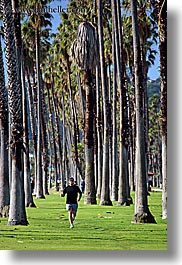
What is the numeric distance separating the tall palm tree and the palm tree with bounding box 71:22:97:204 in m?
2.44

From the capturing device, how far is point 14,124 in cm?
1134

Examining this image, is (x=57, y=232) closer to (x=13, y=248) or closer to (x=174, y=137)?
(x=13, y=248)

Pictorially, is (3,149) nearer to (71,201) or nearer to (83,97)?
(71,201)

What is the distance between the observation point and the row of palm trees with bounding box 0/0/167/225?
37.3 feet

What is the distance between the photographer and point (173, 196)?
9898mm

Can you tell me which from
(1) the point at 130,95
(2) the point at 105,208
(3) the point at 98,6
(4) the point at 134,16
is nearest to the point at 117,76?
(1) the point at 130,95

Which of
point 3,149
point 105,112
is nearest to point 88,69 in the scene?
point 105,112

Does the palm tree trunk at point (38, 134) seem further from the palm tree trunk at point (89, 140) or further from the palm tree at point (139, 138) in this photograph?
the palm tree at point (139, 138)

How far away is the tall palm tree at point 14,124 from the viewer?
11.3 metres

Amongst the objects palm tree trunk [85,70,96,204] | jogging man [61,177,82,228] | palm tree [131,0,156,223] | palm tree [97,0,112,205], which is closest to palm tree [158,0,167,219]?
palm tree [131,0,156,223]

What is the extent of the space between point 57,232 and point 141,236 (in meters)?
1.28

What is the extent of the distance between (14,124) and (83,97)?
20.8 feet

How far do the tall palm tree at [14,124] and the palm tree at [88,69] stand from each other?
2438 millimetres

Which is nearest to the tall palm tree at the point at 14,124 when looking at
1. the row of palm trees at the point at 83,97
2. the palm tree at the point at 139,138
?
the row of palm trees at the point at 83,97
